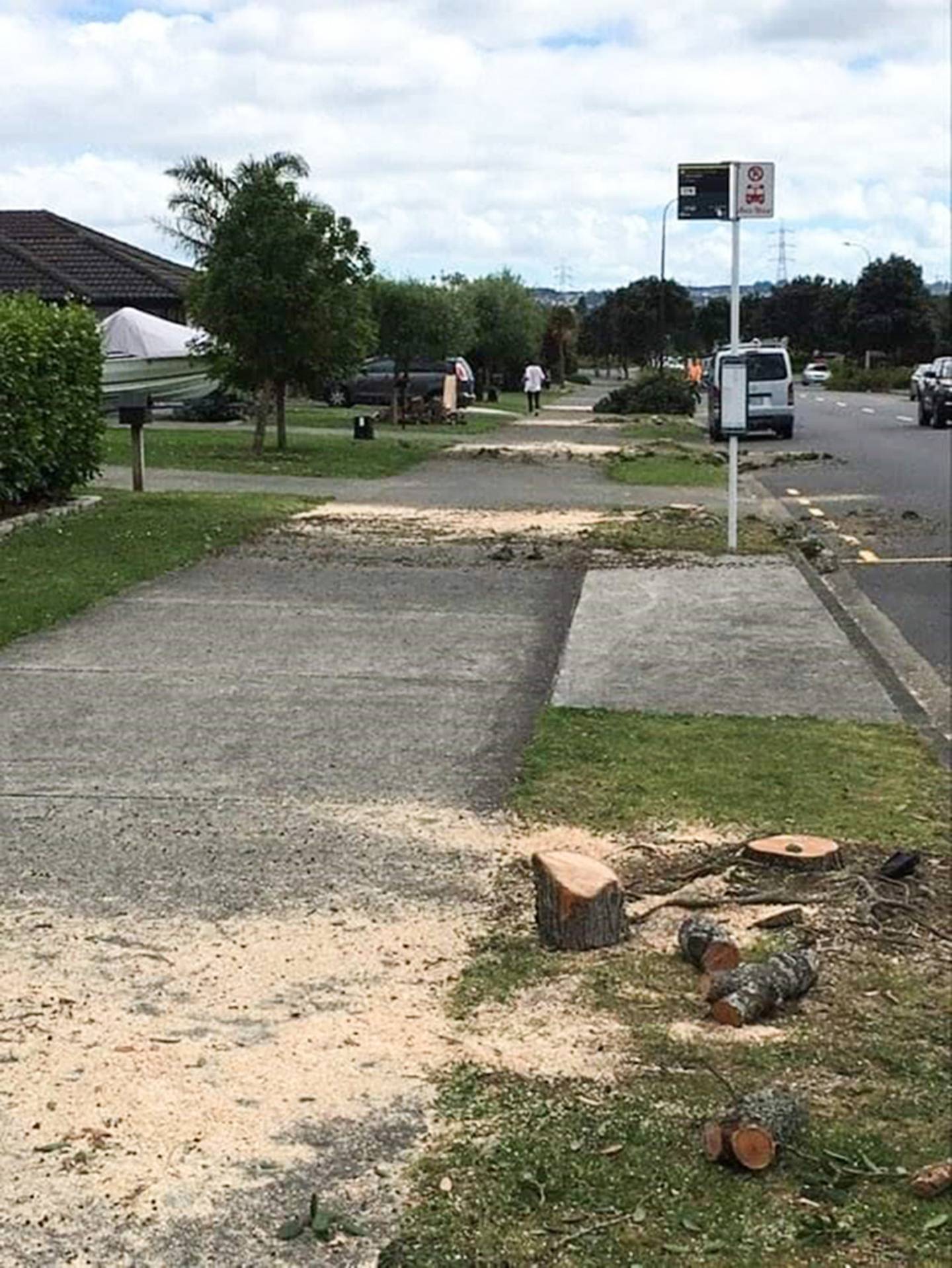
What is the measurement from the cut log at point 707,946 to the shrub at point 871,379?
88.7m

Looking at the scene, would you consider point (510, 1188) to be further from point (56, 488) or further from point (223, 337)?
point (223, 337)

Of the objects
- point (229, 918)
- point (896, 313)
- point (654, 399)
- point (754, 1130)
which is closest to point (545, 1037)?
point (754, 1130)

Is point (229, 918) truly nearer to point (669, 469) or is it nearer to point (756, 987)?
point (756, 987)

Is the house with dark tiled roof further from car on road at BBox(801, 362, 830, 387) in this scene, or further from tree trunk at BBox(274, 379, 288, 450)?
car on road at BBox(801, 362, 830, 387)

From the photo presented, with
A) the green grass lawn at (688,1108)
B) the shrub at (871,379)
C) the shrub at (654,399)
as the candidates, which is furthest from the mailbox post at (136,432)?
the shrub at (871,379)

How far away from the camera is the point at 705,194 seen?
14.6m

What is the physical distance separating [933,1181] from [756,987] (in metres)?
1.03

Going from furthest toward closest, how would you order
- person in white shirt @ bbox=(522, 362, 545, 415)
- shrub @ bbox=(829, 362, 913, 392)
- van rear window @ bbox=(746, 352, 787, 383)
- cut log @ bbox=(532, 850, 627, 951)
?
shrub @ bbox=(829, 362, 913, 392)
person in white shirt @ bbox=(522, 362, 545, 415)
van rear window @ bbox=(746, 352, 787, 383)
cut log @ bbox=(532, 850, 627, 951)

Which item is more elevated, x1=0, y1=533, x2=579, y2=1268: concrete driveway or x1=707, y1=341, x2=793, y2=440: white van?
x1=707, y1=341, x2=793, y2=440: white van

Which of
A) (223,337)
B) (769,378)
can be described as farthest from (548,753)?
(769,378)

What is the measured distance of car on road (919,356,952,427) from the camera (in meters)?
41.6

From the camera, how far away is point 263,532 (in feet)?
55.5

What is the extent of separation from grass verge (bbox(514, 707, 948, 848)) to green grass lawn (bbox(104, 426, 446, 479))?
1526cm

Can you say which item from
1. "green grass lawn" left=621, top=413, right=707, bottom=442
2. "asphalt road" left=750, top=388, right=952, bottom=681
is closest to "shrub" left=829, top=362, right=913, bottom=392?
"green grass lawn" left=621, top=413, right=707, bottom=442
